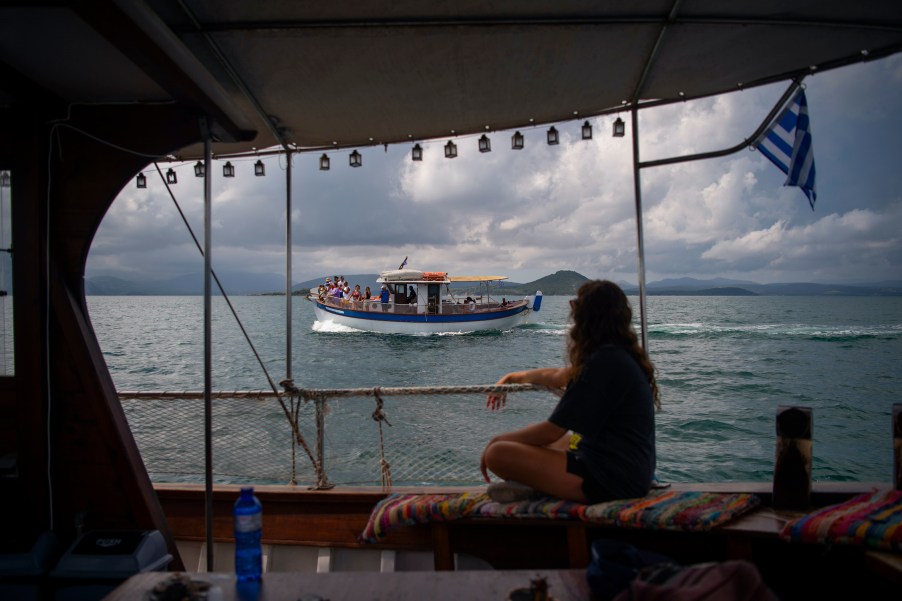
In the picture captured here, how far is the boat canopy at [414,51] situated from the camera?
1.95 meters

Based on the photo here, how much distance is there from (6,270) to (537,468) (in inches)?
87.7

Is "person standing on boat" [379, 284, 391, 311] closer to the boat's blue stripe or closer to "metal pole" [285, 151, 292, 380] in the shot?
the boat's blue stripe

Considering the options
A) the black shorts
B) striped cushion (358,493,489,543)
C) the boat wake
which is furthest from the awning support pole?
the boat wake

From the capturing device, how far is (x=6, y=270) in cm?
224

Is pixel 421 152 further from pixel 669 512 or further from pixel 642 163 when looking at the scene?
pixel 669 512

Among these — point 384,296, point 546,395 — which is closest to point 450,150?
point 546,395

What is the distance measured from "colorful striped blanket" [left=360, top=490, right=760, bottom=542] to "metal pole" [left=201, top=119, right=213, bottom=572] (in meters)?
0.64

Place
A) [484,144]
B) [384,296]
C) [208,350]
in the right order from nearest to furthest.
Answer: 1. [208,350]
2. [484,144]
3. [384,296]

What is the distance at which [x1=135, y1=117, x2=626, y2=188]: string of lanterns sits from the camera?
11.4 ft

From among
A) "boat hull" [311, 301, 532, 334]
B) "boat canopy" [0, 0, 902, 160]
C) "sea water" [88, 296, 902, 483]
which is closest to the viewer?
"boat canopy" [0, 0, 902, 160]

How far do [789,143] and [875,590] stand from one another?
225cm

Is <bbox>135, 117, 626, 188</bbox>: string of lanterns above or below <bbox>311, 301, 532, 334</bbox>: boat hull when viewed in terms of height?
above

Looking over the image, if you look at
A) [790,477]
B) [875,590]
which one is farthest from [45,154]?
[875,590]

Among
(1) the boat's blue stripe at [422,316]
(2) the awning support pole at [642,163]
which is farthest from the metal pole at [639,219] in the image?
(1) the boat's blue stripe at [422,316]
